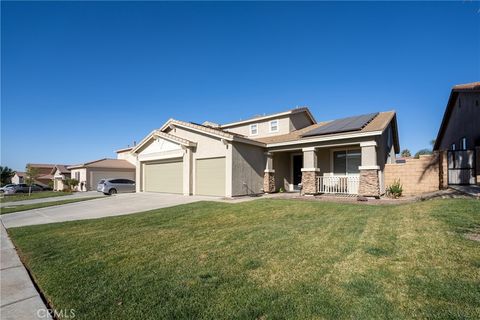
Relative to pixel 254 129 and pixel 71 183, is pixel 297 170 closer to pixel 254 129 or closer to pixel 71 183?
pixel 254 129

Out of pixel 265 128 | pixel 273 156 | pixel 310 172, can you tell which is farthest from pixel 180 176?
pixel 310 172

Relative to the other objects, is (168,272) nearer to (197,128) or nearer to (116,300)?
(116,300)

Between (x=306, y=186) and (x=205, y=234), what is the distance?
348 inches

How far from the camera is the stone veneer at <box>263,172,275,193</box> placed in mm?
16297

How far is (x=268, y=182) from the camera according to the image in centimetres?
1628

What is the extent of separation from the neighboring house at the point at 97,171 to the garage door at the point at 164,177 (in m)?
11.8

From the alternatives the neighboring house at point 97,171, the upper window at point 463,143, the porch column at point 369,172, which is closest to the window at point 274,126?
the porch column at point 369,172

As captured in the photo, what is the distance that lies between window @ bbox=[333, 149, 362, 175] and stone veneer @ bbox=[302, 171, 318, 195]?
1.94m

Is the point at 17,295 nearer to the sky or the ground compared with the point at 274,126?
nearer to the ground

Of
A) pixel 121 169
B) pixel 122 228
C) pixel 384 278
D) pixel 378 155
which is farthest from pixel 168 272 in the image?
pixel 121 169

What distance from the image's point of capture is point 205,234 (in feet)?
21.8

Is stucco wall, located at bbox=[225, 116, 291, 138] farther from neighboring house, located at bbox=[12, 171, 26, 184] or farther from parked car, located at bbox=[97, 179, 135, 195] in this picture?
neighboring house, located at bbox=[12, 171, 26, 184]

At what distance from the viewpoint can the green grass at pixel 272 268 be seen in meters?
3.08

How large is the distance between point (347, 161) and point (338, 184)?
62.0 inches
